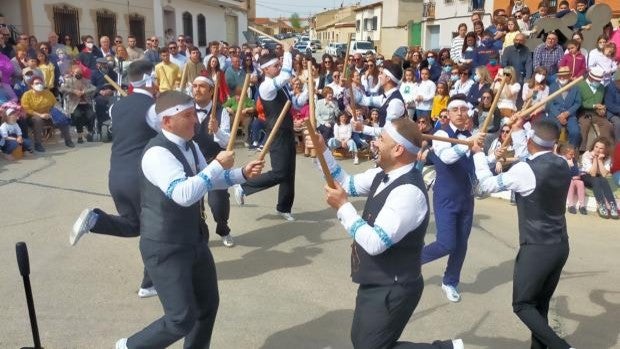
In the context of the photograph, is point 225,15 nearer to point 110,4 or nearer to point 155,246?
point 110,4

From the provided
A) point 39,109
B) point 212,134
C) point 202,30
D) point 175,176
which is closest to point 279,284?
point 212,134

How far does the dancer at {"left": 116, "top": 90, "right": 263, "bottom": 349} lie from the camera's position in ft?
10.4

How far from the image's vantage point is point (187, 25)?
25.9 meters

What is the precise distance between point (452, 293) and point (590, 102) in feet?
19.9

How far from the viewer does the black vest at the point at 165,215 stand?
127 inches

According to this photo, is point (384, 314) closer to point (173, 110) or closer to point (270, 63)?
point (173, 110)

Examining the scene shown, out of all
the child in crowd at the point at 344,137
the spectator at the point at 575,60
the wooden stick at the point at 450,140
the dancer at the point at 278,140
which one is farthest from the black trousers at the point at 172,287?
the spectator at the point at 575,60

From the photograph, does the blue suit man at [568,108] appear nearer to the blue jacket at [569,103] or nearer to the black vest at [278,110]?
the blue jacket at [569,103]

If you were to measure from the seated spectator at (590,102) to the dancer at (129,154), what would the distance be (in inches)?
290

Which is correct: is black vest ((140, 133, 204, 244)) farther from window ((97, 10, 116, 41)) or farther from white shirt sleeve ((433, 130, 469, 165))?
window ((97, 10, 116, 41))

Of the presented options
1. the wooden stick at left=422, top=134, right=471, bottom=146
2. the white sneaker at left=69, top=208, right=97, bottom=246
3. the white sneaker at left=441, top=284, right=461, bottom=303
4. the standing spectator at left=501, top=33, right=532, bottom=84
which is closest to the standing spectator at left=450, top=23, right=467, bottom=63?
the standing spectator at left=501, top=33, right=532, bottom=84

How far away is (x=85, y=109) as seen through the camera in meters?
11.0

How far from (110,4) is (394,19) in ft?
92.1

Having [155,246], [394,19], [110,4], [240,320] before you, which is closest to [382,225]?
[155,246]
